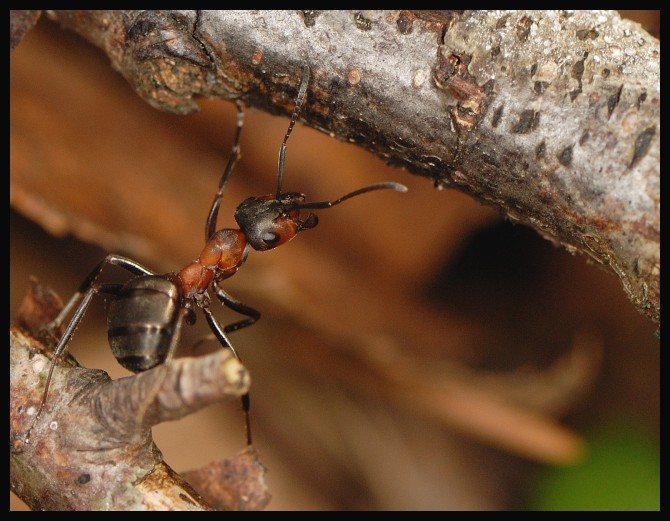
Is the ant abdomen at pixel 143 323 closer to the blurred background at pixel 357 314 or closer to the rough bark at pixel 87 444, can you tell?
the rough bark at pixel 87 444

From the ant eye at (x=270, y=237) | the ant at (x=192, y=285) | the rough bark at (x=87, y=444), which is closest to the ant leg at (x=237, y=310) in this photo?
the ant at (x=192, y=285)

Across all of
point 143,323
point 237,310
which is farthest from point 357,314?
point 143,323

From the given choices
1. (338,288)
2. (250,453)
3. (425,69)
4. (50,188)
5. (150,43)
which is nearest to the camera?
(425,69)

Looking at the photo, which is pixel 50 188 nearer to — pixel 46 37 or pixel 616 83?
pixel 46 37

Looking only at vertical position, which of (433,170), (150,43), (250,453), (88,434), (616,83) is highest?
(616,83)

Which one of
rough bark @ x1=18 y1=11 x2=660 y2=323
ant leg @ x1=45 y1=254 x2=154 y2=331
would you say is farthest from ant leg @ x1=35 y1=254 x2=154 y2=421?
rough bark @ x1=18 y1=11 x2=660 y2=323

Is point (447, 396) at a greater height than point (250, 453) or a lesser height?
greater

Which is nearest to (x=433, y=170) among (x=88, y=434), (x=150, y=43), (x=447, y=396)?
(x=150, y=43)
